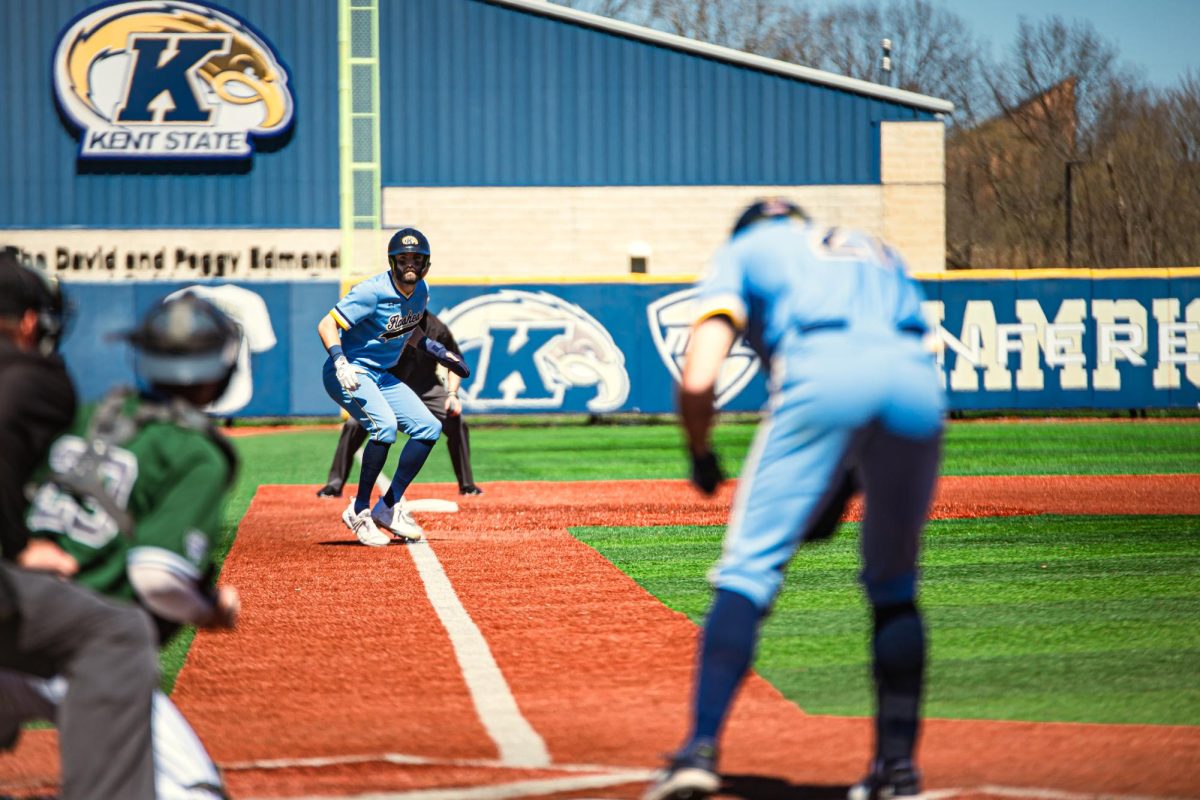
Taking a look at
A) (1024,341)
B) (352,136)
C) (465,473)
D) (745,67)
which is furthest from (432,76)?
(465,473)

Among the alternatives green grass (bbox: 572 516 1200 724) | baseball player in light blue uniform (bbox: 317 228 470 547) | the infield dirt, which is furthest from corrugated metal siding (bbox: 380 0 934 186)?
the infield dirt

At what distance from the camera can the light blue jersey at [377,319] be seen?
10.6 metres

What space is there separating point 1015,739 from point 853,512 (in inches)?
312

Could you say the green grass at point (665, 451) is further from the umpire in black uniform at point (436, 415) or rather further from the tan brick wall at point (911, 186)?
the tan brick wall at point (911, 186)

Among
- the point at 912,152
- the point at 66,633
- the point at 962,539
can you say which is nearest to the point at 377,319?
the point at 962,539

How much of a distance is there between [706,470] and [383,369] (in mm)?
7178

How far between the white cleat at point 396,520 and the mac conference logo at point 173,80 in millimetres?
22184

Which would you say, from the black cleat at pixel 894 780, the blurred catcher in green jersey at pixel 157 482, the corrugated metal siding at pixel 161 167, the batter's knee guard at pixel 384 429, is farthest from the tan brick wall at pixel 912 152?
the blurred catcher in green jersey at pixel 157 482

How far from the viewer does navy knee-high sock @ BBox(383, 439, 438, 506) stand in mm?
10898

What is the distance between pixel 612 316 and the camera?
27.2 m

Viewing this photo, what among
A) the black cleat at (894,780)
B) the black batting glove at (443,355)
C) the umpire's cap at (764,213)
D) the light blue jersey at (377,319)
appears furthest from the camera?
the black batting glove at (443,355)

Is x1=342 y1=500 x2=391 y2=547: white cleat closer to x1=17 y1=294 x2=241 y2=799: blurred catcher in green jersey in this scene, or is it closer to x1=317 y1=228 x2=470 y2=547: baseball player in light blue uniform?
x1=317 y1=228 x2=470 y2=547: baseball player in light blue uniform

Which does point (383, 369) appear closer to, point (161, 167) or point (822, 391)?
point (822, 391)

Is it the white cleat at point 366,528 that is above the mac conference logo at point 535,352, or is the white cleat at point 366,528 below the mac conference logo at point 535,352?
below
